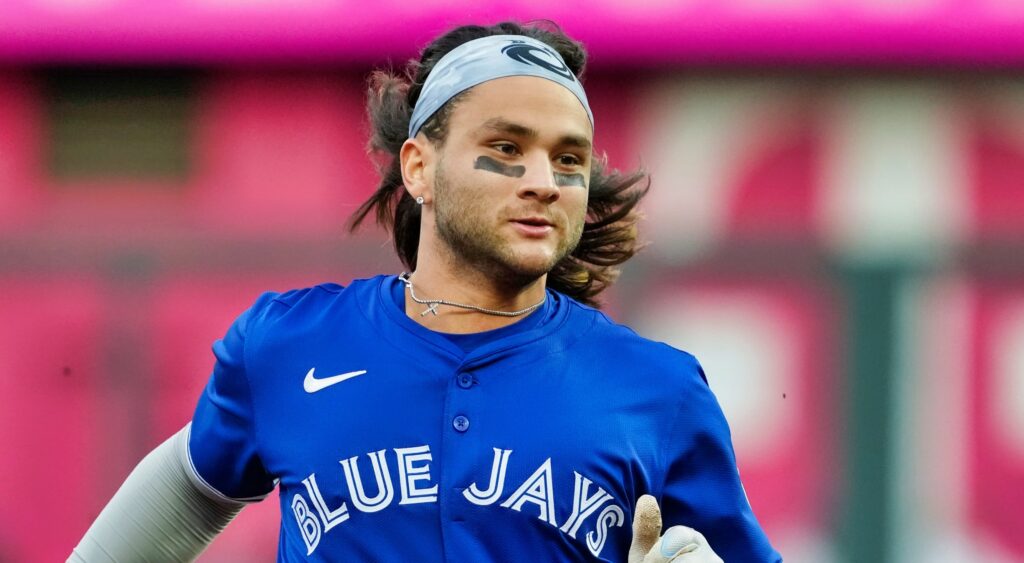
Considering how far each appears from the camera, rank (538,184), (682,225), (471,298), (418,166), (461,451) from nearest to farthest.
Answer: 1. (461,451)
2. (538,184)
3. (471,298)
4. (418,166)
5. (682,225)

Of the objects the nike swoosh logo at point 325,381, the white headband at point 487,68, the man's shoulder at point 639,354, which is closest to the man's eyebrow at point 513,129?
the white headband at point 487,68

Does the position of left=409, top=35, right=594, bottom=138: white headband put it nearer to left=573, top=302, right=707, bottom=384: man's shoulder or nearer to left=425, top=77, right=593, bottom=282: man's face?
left=425, top=77, right=593, bottom=282: man's face

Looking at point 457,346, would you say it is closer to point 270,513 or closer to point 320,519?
point 320,519

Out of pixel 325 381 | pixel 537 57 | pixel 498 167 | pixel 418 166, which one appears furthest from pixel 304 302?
pixel 537 57

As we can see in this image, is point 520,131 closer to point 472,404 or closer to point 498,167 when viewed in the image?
point 498,167

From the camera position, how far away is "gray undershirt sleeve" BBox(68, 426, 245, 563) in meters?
2.78

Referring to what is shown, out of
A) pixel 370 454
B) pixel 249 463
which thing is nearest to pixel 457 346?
pixel 370 454

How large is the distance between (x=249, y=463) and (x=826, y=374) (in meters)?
3.65

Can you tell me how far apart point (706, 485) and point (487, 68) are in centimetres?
81

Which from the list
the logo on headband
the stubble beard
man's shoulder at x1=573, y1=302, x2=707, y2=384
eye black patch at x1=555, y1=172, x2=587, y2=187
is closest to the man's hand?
man's shoulder at x1=573, y1=302, x2=707, y2=384

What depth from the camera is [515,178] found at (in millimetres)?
2494

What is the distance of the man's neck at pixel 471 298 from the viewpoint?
2.59 metres

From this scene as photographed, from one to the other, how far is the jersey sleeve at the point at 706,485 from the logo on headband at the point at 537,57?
60cm

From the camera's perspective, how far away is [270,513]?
5.88 meters
